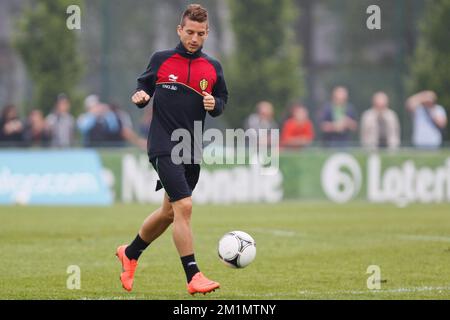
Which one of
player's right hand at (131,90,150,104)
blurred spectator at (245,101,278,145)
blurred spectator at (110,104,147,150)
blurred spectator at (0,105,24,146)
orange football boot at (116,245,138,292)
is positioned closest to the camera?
player's right hand at (131,90,150,104)

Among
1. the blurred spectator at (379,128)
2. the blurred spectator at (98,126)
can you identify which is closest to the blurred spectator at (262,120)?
the blurred spectator at (379,128)

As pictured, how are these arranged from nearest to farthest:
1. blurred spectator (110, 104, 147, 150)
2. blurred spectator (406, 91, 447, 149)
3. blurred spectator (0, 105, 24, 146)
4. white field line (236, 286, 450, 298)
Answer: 1. white field line (236, 286, 450, 298)
2. blurred spectator (0, 105, 24, 146)
3. blurred spectator (110, 104, 147, 150)
4. blurred spectator (406, 91, 447, 149)

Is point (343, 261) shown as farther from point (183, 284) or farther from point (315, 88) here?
point (315, 88)

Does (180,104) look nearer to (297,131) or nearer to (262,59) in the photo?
(297,131)

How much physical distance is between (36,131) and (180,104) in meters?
16.5

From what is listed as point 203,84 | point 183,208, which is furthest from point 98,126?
point 183,208

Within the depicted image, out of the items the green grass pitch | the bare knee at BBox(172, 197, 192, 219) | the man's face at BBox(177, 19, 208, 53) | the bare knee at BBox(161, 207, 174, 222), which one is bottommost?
the green grass pitch

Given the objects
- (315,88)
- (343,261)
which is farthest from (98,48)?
(343,261)

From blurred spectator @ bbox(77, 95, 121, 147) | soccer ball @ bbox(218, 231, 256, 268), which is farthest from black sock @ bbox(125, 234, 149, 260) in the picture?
blurred spectator @ bbox(77, 95, 121, 147)

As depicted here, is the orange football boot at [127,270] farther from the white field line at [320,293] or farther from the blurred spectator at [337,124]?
the blurred spectator at [337,124]

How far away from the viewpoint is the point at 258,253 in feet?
44.5

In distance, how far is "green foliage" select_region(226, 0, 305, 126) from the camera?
2862 cm

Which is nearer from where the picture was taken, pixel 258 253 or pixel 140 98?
pixel 140 98

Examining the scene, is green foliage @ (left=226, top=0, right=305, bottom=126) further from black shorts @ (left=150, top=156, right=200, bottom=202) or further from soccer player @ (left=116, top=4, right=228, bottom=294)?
black shorts @ (left=150, top=156, right=200, bottom=202)
